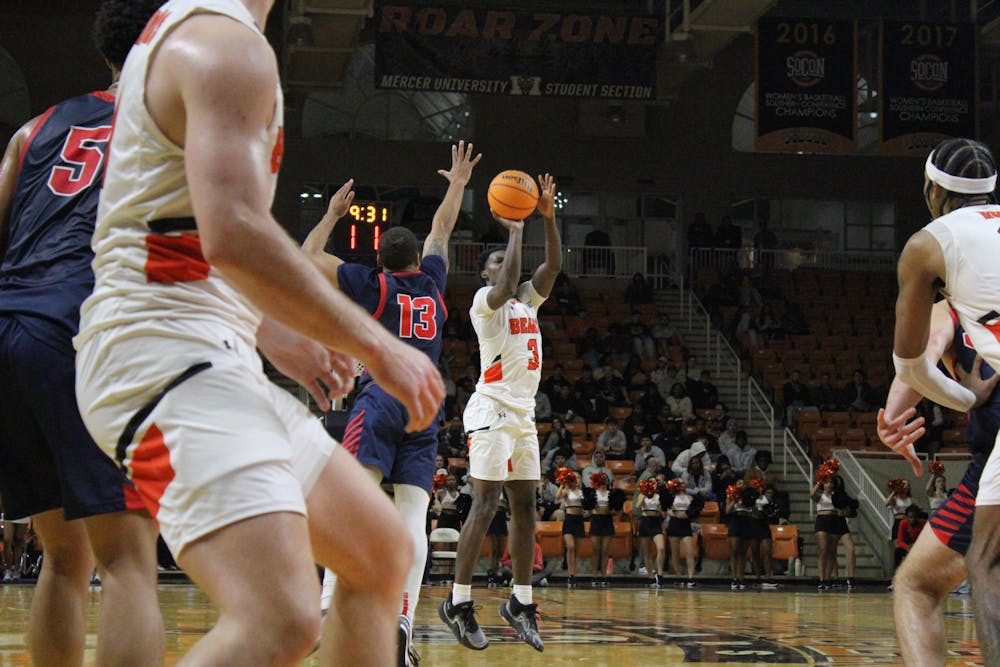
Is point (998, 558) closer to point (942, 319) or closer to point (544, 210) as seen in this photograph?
point (942, 319)

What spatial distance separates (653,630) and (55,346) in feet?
20.3

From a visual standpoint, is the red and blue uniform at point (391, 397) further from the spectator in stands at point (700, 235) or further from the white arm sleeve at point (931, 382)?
the spectator in stands at point (700, 235)

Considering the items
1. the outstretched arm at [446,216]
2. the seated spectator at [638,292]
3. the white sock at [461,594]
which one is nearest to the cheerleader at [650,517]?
the seated spectator at [638,292]

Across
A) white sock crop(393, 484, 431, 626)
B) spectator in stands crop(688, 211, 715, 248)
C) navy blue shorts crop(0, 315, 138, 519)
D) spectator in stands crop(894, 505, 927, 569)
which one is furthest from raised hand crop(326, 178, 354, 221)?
spectator in stands crop(688, 211, 715, 248)

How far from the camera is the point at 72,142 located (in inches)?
143

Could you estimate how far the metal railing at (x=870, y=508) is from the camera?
1856cm

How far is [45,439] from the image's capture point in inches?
131

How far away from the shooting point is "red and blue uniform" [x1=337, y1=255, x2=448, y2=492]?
571cm

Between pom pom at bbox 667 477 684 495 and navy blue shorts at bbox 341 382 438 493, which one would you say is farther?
pom pom at bbox 667 477 684 495

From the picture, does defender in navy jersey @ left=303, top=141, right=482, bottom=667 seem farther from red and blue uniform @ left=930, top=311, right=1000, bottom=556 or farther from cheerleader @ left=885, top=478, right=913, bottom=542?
cheerleader @ left=885, top=478, right=913, bottom=542

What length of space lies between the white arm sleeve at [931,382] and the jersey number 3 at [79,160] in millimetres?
2548

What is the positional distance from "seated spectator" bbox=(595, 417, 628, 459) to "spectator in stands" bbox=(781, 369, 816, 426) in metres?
3.97

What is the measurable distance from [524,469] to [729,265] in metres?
20.4

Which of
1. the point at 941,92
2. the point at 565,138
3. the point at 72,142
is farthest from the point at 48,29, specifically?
the point at 72,142
